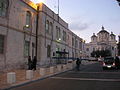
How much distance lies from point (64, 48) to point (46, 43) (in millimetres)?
13684

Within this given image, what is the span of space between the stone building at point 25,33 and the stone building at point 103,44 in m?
96.2

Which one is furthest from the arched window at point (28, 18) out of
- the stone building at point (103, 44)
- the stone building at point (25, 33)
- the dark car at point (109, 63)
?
the stone building at point (103, 44)

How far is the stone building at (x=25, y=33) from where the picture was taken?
22672 millimetres

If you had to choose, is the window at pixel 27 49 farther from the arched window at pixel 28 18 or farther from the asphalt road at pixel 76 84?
the asphalt road at pixel 76 84

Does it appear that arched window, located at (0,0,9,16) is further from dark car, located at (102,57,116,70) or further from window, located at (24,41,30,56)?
dark car, located at (102,57,116,70)

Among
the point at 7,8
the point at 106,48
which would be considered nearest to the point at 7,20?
the point at 7,8

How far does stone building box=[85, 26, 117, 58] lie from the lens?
134 metres

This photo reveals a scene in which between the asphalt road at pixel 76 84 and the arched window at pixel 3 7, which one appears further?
the arched window at pixel 3 7

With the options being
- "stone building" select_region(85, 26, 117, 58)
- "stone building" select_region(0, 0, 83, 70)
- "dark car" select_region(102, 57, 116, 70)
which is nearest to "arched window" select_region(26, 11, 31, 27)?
"stone building" select_region(0, 0, 83, 70)

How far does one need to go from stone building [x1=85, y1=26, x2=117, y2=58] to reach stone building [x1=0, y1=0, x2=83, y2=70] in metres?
96.2

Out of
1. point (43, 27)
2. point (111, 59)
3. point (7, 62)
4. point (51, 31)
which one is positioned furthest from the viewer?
point (51, 31)

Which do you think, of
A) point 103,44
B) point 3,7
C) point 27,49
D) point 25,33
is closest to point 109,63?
point 27,49

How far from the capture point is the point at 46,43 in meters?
34.6

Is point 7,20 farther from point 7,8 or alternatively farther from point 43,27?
point 43,27
